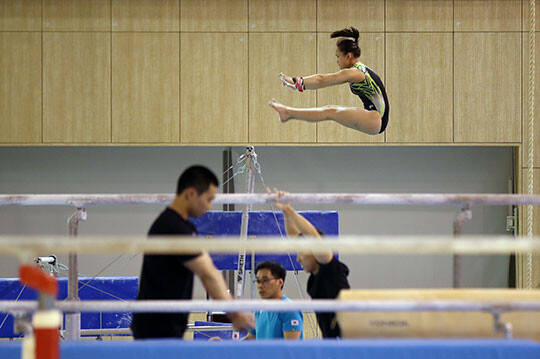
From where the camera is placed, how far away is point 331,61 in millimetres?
8555

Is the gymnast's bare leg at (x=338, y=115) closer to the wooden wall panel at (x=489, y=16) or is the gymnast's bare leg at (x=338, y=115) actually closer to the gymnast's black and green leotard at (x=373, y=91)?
the gymnast's black and green leotard at (x=373, y=91)

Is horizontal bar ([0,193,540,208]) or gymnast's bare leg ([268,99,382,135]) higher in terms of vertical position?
gymnast's bare leg ([268,99,382,135])

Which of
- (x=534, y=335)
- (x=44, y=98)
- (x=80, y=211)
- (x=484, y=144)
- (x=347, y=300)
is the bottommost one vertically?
(x=534, y=335)

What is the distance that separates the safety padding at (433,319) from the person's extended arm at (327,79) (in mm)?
2453

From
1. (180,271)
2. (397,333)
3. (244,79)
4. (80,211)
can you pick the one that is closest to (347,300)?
(397,333)

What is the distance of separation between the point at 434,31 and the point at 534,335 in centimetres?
632

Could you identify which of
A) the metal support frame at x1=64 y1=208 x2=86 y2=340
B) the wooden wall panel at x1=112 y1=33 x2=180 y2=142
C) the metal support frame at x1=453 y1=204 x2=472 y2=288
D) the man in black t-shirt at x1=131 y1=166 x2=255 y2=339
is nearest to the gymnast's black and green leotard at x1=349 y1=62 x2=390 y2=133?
the metal support frame at x1=453 y1=204 x2=472 y2=288

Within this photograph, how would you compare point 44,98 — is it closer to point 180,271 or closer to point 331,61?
point 331,61

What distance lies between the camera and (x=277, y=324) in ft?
14.3

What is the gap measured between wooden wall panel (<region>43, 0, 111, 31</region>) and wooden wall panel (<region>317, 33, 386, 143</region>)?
2.87 meters

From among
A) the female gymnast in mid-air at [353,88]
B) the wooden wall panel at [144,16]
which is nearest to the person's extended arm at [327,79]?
the female gymnast in mid-air at [353,88]

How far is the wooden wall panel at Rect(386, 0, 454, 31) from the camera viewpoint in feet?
28.1

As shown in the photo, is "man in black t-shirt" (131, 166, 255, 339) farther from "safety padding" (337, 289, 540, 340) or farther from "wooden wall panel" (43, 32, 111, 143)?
"wooden wall panel" (43, 32, 111, 143)

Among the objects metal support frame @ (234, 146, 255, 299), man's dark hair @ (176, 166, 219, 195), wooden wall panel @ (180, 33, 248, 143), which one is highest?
wooden wall panel @ (180, 33, 248, 143)
